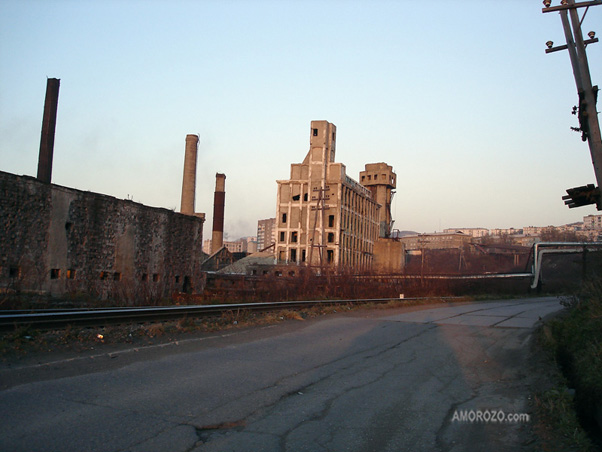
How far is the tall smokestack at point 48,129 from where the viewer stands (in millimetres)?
37000

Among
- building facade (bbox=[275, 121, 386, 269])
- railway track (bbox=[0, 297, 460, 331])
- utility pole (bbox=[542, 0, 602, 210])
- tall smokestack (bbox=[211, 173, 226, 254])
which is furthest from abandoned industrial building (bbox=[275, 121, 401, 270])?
utility pole (bbox=[542, 0, 602, 210])

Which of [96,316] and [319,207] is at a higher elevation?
[319,207]

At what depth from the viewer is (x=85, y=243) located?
2550 centimetres

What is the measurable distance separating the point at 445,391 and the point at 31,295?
16.6 meters

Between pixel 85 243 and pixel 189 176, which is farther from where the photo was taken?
pixel 189 176

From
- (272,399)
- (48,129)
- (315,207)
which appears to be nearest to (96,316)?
(272,399)

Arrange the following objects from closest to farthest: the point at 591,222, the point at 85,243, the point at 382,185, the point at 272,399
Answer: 1. the point at 272,399
2. the point at 85,243
3. the point at 382,185
4. the point at 591,222

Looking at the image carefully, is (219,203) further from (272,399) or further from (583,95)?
(272,399)

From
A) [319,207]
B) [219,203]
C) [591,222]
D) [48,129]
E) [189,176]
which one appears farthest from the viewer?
[591,222]

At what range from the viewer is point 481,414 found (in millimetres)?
6332

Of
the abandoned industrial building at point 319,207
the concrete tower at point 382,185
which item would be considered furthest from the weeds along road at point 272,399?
the concrete tower at point 382,185

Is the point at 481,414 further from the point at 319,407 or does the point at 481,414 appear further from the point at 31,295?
the point at 31,295

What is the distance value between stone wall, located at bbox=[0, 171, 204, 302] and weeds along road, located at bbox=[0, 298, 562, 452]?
33.7 feet

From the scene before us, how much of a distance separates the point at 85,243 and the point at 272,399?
2160 centimetres
